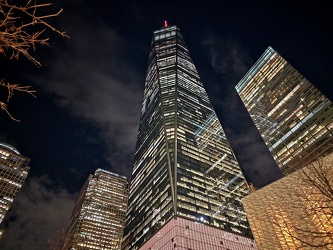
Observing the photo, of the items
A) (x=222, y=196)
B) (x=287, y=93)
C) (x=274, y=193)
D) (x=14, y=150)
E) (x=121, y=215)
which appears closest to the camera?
(x=274, y=193)

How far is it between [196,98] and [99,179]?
101115 mm

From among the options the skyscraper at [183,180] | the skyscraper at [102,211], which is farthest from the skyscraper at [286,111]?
the skyscraper at [102,211]

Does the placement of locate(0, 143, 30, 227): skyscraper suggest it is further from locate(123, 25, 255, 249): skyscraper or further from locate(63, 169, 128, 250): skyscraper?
locate(123, 25, 255, 249): skyscraper

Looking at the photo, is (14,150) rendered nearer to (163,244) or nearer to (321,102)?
(163,244)

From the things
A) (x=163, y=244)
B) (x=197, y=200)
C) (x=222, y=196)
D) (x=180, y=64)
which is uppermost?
(x=180, y=64)

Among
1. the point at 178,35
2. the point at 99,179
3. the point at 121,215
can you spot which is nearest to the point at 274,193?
the point at 121,215

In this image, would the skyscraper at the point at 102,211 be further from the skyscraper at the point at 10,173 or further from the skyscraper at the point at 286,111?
the skyscraper at the point at 286,111

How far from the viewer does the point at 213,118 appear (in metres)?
111

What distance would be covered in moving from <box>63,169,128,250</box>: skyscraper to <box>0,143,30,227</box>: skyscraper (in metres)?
39.5

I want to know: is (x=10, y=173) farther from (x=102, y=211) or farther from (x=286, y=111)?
(x=286, y=111)

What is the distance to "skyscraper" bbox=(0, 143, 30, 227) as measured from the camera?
115625 millimetres

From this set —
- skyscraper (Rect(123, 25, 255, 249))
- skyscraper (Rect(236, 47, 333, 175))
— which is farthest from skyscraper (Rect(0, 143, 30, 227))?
skyscraper (Rect(236, 47, 333, 175))

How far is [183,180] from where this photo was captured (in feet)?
225

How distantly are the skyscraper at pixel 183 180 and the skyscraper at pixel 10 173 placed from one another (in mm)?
71231
